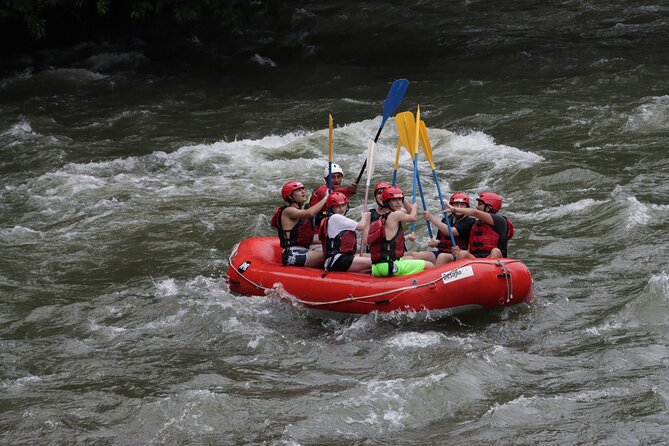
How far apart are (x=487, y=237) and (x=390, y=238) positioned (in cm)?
97

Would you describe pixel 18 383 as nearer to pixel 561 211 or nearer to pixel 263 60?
pixel 561 211

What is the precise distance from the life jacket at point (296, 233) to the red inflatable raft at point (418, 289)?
1.56 feet

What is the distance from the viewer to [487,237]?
8742 mm

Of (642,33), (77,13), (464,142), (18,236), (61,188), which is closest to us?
(18,236)

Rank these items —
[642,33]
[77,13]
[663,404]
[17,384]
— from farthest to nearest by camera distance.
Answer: [77,13] → [642,33] → [17,384] → [663,404]

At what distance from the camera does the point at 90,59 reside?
19.7 m

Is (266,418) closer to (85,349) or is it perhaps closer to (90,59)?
(85,349)

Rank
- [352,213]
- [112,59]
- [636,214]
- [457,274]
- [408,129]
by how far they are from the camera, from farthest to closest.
Answer: [112,59] → [352,213] → [636,214] → [408,129] → [457,274]

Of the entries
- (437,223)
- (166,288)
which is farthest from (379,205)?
(166,288)

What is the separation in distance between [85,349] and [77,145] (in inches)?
282

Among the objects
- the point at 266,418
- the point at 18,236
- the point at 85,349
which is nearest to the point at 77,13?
the point at 18,236

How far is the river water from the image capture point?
6777 millimetres

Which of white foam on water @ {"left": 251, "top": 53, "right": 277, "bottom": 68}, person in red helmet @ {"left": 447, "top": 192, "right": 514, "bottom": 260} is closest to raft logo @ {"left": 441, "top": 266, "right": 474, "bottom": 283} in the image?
person in red helmet @ {"left": 447, "top": 192, "right": 514, "bottom": 260}

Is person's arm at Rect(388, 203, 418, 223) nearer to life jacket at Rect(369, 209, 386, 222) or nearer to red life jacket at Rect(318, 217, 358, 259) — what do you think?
life jacket at Rect(369, 209, 386, 222)
